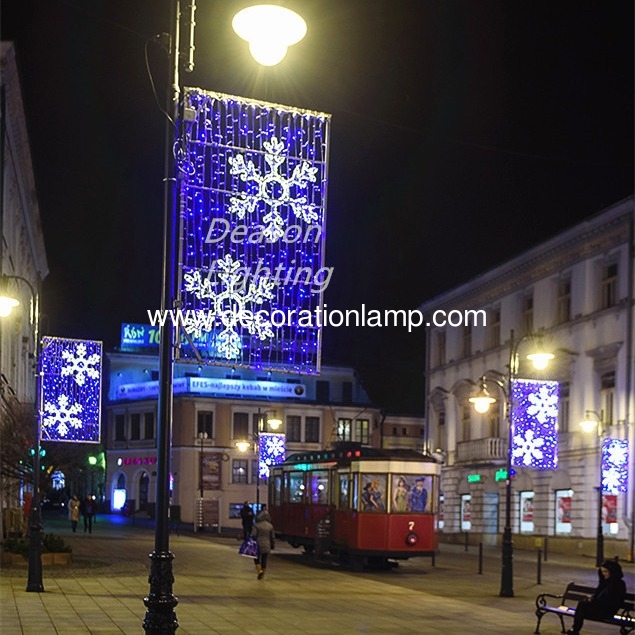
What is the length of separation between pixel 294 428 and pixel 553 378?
123 feet

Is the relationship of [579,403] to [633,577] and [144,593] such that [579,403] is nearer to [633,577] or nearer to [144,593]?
[633,577]

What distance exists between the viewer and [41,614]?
17.0m

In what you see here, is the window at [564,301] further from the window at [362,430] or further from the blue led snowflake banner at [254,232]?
the window at [362,430]

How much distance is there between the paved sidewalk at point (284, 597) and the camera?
55.0 ft

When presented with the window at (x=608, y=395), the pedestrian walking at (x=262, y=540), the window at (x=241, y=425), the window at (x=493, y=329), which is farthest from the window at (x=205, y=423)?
the pedestrian walking at (x=262, y=540)

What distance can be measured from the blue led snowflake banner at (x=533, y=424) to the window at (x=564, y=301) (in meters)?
18.2

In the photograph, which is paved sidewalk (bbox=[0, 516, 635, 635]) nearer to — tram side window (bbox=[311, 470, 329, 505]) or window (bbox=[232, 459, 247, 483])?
tram side window (bbox=[311, 470, 329, 505])

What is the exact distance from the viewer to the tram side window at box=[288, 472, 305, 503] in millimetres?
36631

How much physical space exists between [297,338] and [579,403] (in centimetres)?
2940

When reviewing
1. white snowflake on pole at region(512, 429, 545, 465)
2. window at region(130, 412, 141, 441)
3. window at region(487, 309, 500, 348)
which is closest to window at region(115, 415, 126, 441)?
window at region(130, 412, 141, 441)

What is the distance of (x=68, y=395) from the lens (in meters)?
23.3

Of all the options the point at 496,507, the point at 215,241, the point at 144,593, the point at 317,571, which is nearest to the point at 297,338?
the point at 215,241

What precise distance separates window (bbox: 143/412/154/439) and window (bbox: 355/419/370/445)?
49.6 feet

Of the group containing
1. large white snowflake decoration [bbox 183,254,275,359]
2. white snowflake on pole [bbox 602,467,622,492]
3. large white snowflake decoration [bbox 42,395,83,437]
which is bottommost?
white snowflake on pole [bbox 602,467,622,492]
